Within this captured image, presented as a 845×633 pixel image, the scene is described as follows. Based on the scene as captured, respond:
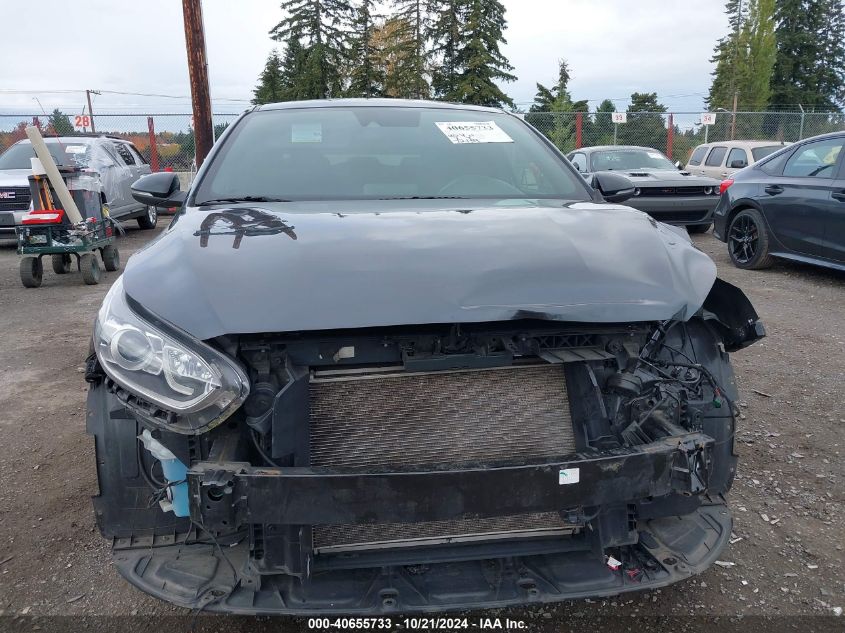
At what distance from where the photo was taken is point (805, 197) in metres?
6.92

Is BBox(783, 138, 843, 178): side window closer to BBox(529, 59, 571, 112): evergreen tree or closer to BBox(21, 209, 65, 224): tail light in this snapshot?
BBox(21, 209, 65, 224): tail light

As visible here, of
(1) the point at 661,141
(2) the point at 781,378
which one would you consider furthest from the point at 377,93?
(2) the point at 781,378

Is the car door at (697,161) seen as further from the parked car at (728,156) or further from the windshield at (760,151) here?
the windshield at (760,151)

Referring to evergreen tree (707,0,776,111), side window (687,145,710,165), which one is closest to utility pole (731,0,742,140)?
evergreen tree (707,0,776,111)

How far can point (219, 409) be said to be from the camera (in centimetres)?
167

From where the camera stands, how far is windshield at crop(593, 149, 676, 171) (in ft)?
35.6

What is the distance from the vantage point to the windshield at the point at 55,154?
1039 cm

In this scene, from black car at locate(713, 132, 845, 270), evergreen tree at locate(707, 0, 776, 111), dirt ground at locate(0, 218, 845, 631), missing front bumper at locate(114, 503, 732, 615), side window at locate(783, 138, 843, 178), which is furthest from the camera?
evergreen tree at locate(707, 0, 776, 111)

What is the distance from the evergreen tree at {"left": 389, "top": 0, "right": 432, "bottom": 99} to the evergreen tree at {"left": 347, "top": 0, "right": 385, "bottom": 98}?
100cm

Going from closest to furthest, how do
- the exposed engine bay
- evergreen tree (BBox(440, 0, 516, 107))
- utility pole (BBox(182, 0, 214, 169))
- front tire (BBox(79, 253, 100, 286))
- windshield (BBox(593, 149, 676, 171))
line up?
the exposed engine bay
front tire (BBox(79, 253, 100, 286))
utility pole (BBox(182, 0, 214, 169))
windshield (BBox(593, 149, 676, 171))
evergreen tree (BBox(440, 0, 516, 107))

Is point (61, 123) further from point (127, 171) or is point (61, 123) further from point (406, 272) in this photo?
point (406, 272)

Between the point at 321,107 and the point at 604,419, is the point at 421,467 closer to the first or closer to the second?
the point at 604,419

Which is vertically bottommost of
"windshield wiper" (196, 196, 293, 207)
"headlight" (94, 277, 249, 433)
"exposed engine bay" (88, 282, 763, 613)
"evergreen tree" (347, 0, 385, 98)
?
"exposed engine bay" (88, 282, 763, 613)

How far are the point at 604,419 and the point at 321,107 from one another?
2336 mm
